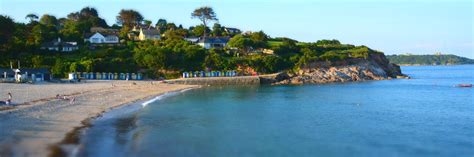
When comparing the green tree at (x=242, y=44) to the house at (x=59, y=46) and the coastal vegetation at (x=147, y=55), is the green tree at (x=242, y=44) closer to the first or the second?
the coastal vegetation at (x=147, y=55)

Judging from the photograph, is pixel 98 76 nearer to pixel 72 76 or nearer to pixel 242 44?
pixel 72 76

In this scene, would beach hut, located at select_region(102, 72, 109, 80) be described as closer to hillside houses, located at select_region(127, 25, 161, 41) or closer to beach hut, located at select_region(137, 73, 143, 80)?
beach hut, located at select_region(137, 73, 143, 80)

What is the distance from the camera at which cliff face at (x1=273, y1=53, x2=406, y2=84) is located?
233 ft

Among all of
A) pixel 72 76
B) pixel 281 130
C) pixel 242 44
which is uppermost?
pixel 242 44

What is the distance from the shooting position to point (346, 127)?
85.3 feet

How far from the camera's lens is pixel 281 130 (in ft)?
81.1

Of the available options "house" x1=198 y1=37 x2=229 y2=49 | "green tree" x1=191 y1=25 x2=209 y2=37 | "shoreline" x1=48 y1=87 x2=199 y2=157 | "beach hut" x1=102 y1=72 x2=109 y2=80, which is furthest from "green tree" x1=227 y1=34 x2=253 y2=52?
"shoreline" x1=48 y1=87 x2=199 y2=157

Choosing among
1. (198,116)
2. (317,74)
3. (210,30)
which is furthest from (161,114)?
(210,30)

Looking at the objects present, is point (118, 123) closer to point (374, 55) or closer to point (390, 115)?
point (390, 115)

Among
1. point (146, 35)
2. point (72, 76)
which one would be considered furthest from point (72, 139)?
point (146, 35)

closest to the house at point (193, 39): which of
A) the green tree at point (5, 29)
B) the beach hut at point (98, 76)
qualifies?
the beach hut at point (98, 76)

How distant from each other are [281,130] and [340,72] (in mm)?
52571

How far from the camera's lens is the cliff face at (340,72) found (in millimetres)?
70881

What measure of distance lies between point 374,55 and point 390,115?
5495cm
